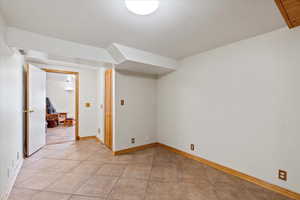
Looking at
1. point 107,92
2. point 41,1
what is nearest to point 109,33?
point 41,1

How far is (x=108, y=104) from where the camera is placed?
11.6ft

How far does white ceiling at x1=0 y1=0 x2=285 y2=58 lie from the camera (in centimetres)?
144

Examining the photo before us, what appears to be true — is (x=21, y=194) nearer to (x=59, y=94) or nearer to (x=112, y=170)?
(x=112, y=170)

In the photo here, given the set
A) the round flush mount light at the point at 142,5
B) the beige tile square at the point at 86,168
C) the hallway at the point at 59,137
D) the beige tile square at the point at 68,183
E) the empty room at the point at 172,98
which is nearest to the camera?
the round flush mount light at the point at 142,5

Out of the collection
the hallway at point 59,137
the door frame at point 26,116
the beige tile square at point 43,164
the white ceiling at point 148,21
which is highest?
the white ceiling at point 148,21

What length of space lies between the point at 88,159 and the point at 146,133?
4.93 feet

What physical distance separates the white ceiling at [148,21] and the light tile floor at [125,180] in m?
2.27

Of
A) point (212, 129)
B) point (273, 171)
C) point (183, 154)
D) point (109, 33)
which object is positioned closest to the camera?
point (273, 171)

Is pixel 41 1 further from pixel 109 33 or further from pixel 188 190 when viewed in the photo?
pixel 188 190

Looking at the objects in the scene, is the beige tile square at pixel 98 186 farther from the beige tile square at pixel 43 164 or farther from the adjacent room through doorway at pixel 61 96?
the adjacent room through doorway at pixel 61 96

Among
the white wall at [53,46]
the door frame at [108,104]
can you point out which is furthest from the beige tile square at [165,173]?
the white wall at [53,46]

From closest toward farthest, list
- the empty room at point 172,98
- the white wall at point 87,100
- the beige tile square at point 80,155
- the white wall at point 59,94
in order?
the empty room at point 172,98
the beige tile square at point 80,155
the white wall at point 87,100
the white wall at point 59,94

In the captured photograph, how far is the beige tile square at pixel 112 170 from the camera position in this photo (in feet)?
7.63

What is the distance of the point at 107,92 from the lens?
3.60m
